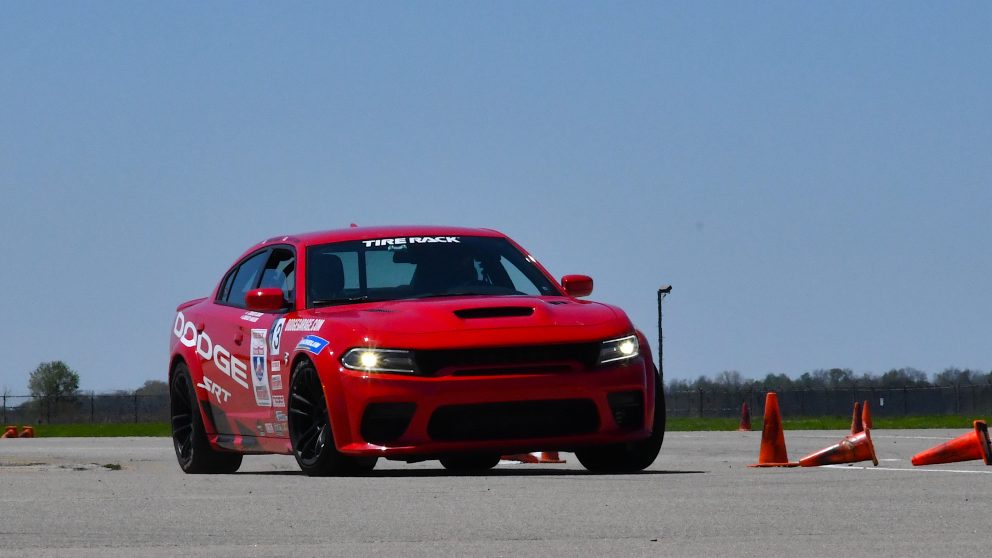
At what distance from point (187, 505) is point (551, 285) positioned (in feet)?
12.1

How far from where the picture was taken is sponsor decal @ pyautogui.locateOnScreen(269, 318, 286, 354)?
36.3 ft

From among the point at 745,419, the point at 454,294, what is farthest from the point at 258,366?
the point at 745,419

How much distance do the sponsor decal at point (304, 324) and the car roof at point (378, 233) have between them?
2.63ft

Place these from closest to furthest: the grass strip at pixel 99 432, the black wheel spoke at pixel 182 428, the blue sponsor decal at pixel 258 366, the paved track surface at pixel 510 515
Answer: the paved track surface at pixel 510 515 → the blue sponsor decal at pixel 258 366 → the black wheel spoke at pixel 182 428 → the grass strip at pixel 99 432

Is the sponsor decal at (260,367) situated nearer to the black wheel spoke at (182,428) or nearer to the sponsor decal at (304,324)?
the sponsor decal at (304,324)

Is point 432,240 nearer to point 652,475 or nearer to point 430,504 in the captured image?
point 652,475

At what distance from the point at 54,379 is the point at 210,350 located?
141 metres

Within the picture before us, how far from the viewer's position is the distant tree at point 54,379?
483ft

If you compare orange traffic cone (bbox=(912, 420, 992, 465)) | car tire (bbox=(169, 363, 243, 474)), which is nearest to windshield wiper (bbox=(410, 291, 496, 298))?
car tire (bbox=(169, 363, 243, 474))

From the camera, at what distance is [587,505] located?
27.2 feet

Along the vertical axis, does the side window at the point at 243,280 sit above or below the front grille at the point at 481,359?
above

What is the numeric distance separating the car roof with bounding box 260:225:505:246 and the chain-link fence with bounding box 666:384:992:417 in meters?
65.1

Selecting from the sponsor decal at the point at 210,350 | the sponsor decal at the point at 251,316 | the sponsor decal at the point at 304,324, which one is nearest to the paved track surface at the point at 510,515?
the sponsor decal at the point at 210,350

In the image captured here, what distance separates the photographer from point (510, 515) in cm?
784
